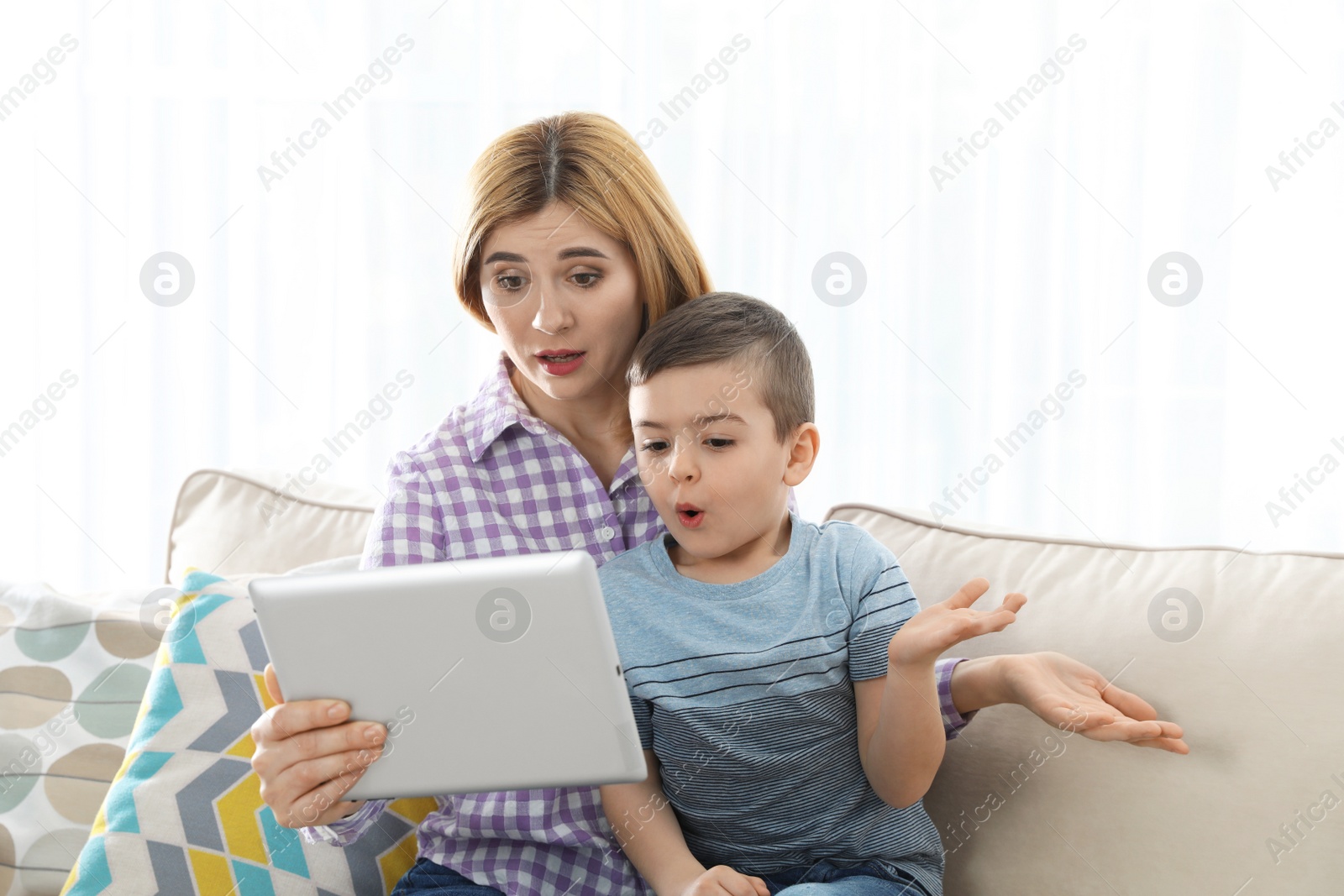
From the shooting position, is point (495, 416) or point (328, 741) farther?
point (495, 416)

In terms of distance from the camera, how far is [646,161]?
1336 mm

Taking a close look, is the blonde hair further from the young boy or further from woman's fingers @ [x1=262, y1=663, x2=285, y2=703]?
woman's fingers @ [x1=262, y1=663, x2=285, y2=703]

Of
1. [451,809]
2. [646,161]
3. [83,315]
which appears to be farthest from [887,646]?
[83,315]

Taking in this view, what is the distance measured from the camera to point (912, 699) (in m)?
0.98

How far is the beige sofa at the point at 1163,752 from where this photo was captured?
1.02m

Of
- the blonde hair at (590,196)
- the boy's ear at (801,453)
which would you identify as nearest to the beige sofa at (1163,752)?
the boy's ear at (801,453)

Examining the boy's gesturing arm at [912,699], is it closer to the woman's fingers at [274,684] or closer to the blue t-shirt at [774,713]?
the blue t-shirt at [774,713]

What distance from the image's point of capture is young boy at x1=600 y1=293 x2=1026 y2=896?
1.07 metres

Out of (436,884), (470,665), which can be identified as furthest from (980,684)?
(436,884)

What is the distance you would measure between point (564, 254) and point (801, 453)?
36 cm

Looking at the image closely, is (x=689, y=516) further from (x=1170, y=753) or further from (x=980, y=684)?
(x=1170, y=753)

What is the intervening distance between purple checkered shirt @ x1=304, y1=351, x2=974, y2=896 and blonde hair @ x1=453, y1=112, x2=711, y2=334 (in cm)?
20

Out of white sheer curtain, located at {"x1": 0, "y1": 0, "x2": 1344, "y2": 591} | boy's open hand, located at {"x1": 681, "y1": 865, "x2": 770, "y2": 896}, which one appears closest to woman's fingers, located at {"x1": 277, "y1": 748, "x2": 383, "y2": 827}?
boy's open hand, located at {"x1": 681, "y1": 865, "x2": 770, "y2": 896}

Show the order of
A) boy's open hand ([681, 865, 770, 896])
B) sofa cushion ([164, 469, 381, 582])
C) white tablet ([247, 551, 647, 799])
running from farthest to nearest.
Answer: sofa cushion ([164, 469, 381, 582])
boy's open hand ([681, 865, 770, 896])
white tablet ([247, 551, 647, 799])
